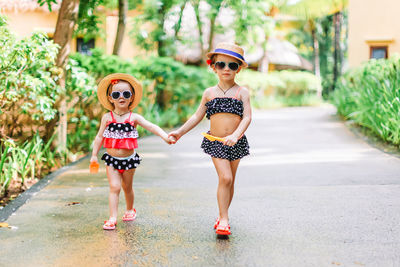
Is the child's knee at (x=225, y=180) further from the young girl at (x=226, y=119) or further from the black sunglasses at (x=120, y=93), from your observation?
the black sunglasses at (x=120, y=93)

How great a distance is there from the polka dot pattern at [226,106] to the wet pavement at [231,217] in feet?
3.32

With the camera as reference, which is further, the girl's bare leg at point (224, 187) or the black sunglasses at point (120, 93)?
the black sunglasses at point (120, 93)

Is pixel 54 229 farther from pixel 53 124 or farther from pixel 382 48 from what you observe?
pixel 382 48

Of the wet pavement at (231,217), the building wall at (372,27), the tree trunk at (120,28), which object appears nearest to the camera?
the wet pavement at (231,217)

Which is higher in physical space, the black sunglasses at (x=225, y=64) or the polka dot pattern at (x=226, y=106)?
the black sunglasses at (x=225, y=64)

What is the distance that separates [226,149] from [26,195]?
269 cm

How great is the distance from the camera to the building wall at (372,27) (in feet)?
56.5

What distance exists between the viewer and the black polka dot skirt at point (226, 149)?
13.6 ft

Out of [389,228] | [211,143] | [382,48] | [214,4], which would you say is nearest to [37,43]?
[211,143]

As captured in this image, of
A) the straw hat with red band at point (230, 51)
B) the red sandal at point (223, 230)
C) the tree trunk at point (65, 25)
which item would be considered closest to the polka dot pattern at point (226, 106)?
the straw hat with red band at point (230, 51)

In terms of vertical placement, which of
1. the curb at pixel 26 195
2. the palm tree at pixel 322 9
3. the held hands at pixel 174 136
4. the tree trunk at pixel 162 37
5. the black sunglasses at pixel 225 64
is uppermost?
the palm tree at pixel 322 9

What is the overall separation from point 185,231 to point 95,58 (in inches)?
235

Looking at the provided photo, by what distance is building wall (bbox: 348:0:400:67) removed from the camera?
678 inches

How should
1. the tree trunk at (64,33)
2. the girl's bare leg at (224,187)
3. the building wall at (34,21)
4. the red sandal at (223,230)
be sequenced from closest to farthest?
1. the red sandal at (223,230)
2. the girl's bare leg at (224,187)
3. the tree trunk at (64,33)
4. the building wall at (34,21)
